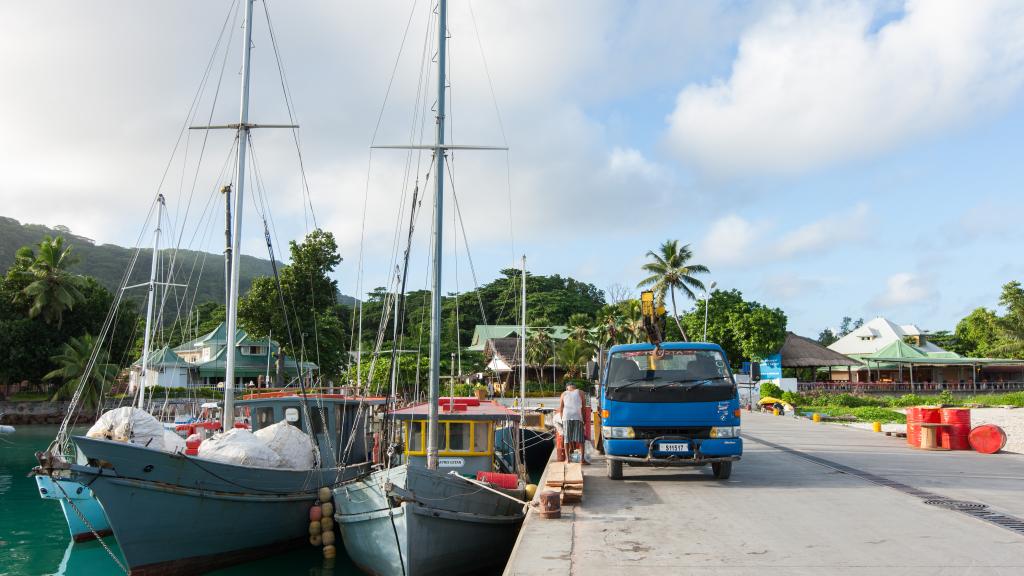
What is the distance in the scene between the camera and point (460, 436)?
Answer: 1388 centimetres

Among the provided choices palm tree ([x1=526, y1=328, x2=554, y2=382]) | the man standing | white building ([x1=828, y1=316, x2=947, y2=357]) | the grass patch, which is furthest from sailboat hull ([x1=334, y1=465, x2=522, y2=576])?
white building ([x1=828, y1=316, x2=947, y2=357])

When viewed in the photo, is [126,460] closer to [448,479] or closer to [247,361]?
[448,479]

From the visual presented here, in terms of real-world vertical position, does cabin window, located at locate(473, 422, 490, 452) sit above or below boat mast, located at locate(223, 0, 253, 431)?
below

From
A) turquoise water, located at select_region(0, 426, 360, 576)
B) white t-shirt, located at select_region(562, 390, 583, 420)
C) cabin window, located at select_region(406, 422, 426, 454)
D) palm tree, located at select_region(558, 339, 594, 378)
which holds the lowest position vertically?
turquoise water, located at select_region(0, 426, 360, 576)

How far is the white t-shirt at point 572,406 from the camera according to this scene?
14141 mm

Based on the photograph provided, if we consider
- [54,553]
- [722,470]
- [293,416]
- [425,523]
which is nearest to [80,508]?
[54,553]

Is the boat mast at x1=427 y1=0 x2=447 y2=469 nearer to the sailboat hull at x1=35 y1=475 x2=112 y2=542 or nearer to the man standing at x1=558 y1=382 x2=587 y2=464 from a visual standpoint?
the man standing at x1=558 y1=382 x2=587 y2=464

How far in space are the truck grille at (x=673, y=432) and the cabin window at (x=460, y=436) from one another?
3.52 m

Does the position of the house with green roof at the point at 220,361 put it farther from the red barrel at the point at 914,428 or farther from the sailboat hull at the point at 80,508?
the red barrel at the point at 914,428

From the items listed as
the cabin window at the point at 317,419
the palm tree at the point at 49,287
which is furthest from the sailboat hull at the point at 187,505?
the palm tree at the point at 49,287

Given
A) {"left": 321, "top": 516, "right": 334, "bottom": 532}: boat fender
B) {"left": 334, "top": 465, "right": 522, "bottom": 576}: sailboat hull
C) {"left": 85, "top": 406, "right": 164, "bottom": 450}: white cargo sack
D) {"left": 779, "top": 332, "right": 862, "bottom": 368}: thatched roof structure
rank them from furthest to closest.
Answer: {"left": 779, "top": 332, "right": 862, "bottom": 368}: thatched roof structure, {"left": 321, "top": 516, "right": 334, "bottom": 532}: boat fender, {"left": 85, "top": 406, "right": 164, "bottom": 450}: white cargo sack, {"left": 334, "top": 465, "right": 522, "bottom": 576}: sailboat hull

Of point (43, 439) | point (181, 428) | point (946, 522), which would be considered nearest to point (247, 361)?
point (43, 439)

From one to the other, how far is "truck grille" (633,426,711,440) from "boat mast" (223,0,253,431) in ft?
29.6

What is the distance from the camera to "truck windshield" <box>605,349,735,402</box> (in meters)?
11.8
